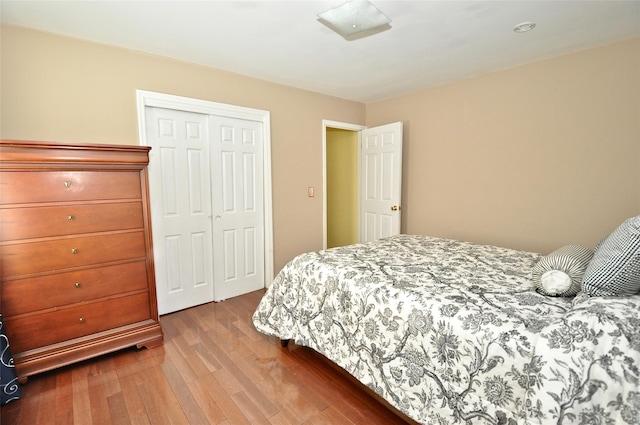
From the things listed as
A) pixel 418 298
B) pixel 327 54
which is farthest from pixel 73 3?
pixel 418 298

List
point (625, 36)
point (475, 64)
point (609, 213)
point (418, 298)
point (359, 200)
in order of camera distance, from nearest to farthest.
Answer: point (418, 298), point (625, 36), point (609, 213), point (475, 64), point (359, 200)

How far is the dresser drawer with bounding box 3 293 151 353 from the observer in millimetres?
1867

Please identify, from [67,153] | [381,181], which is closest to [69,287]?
[67,153]

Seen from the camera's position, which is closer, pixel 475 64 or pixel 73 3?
pixel 73 3

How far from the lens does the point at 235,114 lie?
122 inches

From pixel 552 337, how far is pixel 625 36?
2646mm

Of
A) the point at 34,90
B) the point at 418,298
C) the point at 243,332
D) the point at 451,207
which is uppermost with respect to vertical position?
the point at 34,90

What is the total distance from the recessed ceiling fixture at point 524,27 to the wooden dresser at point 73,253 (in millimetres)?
2808

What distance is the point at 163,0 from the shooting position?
184cm

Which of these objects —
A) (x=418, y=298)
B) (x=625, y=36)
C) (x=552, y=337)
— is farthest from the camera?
(x=625, y=36)

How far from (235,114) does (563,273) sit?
2933 mm

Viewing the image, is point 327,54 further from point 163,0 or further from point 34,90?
point 34,90

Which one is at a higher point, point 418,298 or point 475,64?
point 475,64

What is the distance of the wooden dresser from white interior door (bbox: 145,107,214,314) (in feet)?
1.84
